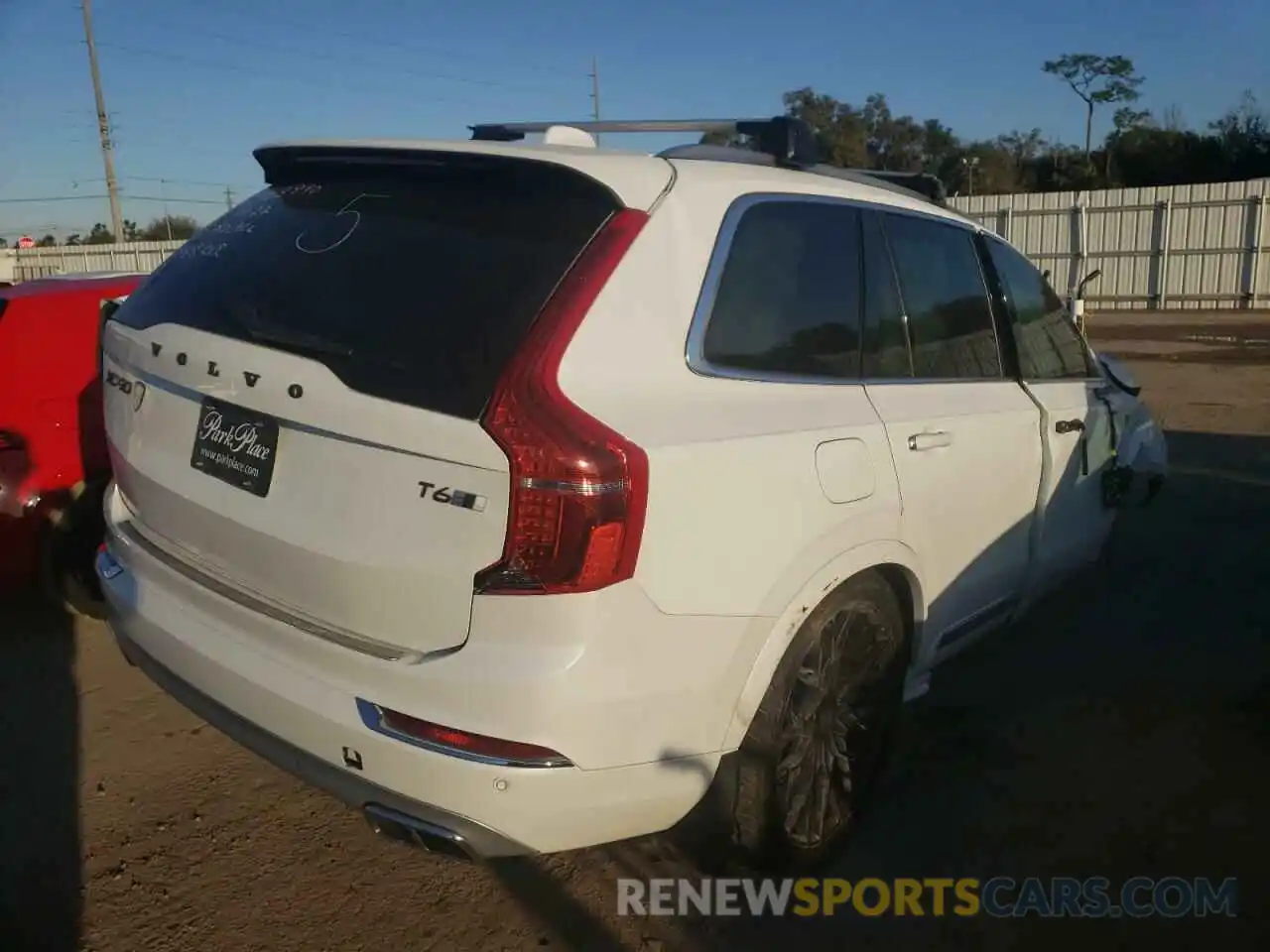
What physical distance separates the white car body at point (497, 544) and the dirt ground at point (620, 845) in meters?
0.58

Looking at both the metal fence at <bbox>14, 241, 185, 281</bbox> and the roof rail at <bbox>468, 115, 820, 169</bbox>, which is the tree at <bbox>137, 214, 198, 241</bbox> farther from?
the roof rail at <bbox>468, 115, 820, 169</bbox>

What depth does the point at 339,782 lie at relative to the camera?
7.29ft

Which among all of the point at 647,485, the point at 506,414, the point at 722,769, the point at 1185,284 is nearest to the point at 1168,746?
the point at 722,769

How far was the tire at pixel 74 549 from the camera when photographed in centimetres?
411

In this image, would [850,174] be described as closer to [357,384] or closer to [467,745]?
[357,384]

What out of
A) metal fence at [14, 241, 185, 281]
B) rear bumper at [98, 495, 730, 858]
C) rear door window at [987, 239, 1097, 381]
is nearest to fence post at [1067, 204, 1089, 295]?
rear door window at [987, 239, 1097, 381]

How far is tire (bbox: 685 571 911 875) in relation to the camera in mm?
2473

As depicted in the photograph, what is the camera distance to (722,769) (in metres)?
2.38

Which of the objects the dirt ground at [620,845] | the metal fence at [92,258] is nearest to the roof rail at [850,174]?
the dirt ground at [620,845]

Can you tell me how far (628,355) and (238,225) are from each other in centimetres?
132

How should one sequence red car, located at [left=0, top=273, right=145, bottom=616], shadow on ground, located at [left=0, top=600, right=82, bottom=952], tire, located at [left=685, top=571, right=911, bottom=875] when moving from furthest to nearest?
red car, located at [left=0, top=273, right=145, bottom=616], shadow on ground, located at [left=0, top=600, right=82, bottom=952], tire, located at [left=685, top=571, right=911, bottom=875]

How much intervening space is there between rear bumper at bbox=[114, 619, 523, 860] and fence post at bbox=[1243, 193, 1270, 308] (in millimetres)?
28186

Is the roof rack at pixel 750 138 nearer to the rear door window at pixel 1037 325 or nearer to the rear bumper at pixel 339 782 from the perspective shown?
the rear door window at pixel 1037 325

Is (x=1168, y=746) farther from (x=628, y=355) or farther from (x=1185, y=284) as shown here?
(x=1185, y=284)
